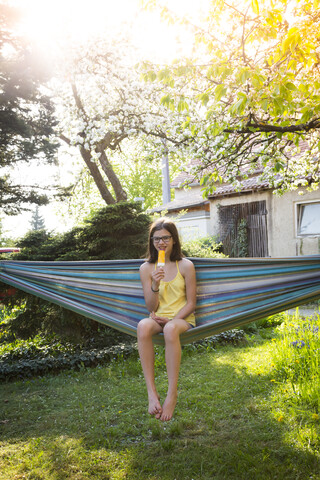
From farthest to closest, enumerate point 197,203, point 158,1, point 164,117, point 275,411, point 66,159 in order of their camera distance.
Answer: point 197,203 → point 66,159 → point 164,117 → point 158,1 → point 275,411

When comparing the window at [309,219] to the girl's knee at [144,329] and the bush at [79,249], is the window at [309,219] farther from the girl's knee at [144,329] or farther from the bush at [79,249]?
the girl's knee at [144,329]

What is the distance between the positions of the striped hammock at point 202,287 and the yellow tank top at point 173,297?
0.11m

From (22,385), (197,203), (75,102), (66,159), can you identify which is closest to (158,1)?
(22,385)

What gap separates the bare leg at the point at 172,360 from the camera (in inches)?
82.7

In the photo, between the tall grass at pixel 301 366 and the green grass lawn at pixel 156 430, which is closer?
the green grass lawn at pixel 156 430

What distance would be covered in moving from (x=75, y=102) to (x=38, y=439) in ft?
18.9

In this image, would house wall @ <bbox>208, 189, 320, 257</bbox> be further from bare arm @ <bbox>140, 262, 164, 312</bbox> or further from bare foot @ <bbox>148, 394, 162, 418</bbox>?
bare foot @ <bbox>148, 394, 162, 418</bbox>

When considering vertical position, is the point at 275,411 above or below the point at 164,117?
below

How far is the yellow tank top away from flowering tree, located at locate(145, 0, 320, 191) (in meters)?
0.95

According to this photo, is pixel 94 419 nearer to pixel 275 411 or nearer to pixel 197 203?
pixel 275 411

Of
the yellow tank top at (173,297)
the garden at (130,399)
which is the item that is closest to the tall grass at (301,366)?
the garden at (130,399)

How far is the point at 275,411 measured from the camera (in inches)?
116

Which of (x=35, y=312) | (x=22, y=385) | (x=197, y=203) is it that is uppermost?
(x=197, y=203)

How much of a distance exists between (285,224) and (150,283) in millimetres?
7691
